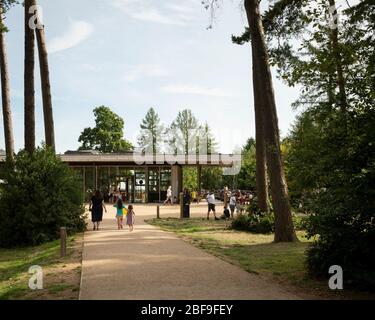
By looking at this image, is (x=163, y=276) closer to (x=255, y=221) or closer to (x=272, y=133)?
(x=272, y=133)

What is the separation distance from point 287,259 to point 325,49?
5.02 meters

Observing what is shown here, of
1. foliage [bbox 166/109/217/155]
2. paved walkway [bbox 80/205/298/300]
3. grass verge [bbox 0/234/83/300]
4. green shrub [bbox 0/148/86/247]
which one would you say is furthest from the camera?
foliage [bbox 166/109/217/155]

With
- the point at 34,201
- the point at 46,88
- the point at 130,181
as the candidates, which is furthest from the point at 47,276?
the point at 130,181

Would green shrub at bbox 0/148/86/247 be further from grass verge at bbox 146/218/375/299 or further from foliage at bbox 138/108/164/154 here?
foliage at bbox 138/108/164/154

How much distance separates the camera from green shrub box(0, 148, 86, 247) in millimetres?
15797

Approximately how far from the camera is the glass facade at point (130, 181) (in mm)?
39438

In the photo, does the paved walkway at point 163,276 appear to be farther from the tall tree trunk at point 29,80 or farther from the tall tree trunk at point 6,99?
the tall tree trunk at point 6,99

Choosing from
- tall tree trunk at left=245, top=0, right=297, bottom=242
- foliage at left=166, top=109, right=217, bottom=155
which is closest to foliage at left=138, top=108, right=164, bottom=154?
foliage at left=166, top=109, right=217, bottom=155

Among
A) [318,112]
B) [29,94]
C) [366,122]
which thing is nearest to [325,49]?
[318,112]

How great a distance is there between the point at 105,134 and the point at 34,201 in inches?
2042

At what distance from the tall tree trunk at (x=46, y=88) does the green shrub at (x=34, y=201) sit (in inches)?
111

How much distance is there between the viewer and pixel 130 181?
134 feet

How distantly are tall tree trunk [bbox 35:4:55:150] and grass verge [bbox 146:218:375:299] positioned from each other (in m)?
6.31
